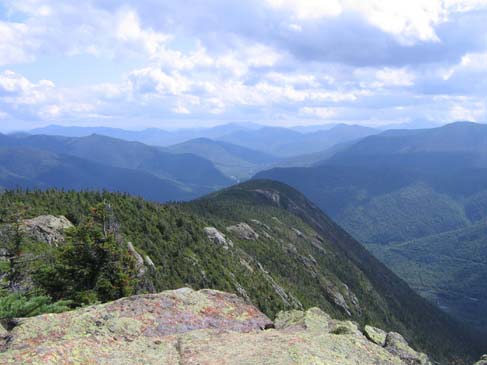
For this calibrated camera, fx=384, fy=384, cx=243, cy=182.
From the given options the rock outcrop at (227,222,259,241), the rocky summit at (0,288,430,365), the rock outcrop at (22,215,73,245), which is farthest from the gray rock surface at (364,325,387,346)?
the rock outcrop at (227,222,259,241)

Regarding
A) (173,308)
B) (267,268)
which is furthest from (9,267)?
(267,268)

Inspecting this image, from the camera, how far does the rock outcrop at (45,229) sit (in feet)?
186

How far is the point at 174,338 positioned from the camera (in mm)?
20484

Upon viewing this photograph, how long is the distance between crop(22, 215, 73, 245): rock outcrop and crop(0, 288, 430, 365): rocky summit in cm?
3691

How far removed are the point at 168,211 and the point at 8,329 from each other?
104 meters

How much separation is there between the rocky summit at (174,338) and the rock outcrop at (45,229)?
121 feet

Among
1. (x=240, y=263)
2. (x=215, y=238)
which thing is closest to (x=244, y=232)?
(x=215, y=238)

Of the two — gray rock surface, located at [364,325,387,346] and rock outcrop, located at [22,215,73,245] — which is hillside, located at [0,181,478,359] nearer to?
rock outcrop, located at [22,215,73,245]

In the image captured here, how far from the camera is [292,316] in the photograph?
30.4 metres

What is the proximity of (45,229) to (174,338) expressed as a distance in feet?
157

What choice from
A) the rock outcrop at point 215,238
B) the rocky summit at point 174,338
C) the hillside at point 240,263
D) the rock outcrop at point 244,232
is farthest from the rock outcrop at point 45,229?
the rock outcrop at point 244,232

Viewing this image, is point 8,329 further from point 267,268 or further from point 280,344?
point 267,268

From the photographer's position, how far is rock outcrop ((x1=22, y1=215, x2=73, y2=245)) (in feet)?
186

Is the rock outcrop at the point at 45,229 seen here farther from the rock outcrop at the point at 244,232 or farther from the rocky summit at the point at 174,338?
the rock outcrop at the point at 244,232
